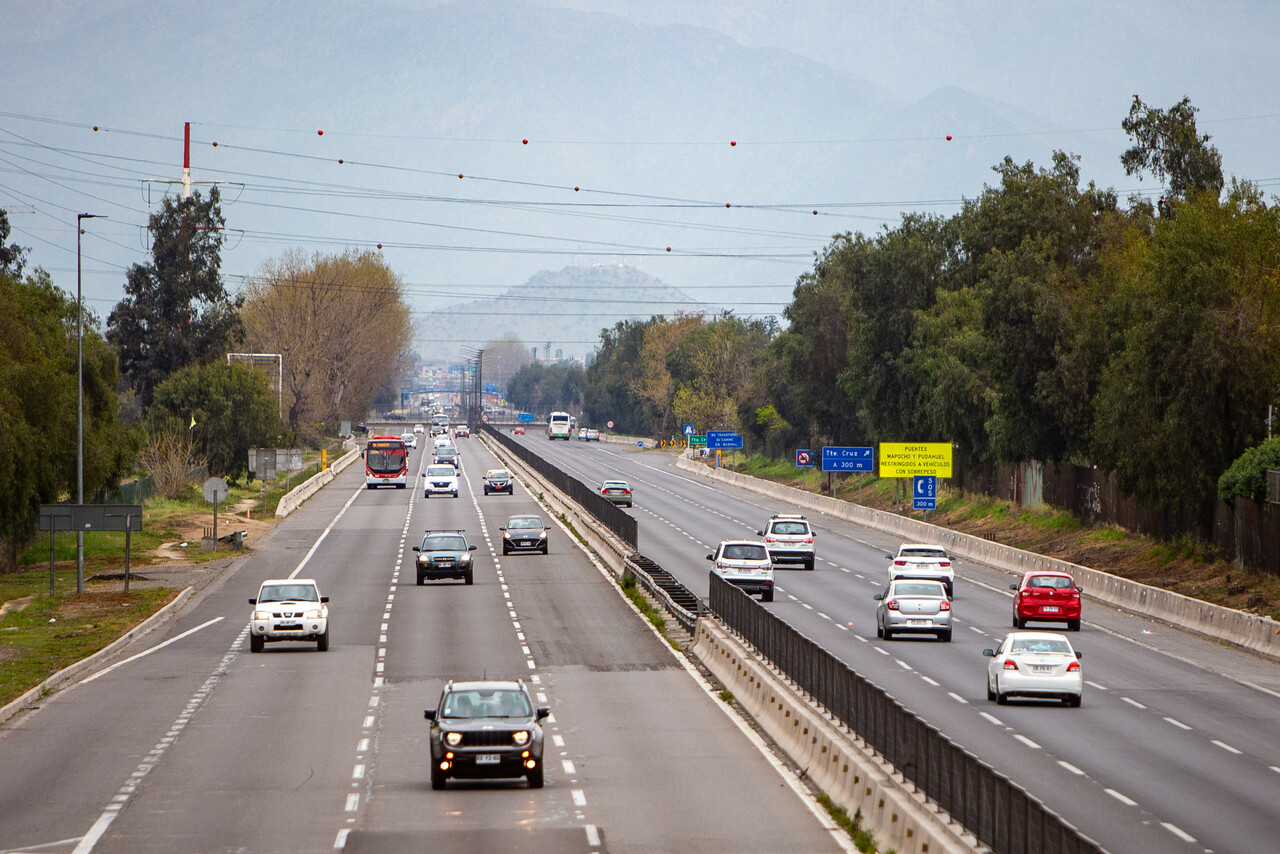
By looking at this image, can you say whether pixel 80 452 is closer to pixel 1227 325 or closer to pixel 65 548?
pixel 65 548

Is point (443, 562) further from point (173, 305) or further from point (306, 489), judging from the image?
point (173, 305)

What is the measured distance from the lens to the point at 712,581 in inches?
1380

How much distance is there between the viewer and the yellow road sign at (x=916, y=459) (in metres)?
75.9

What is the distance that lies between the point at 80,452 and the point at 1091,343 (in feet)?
127

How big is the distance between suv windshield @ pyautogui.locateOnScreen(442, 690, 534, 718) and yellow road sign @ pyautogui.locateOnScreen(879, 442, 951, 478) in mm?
58395

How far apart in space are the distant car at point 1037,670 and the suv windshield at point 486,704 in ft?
35.5

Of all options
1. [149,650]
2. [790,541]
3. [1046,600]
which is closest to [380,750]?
[149,650]

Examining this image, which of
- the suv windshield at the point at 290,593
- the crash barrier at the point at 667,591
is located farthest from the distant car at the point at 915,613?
the suv windshield at the point at 290,593

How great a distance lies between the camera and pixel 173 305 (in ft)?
356

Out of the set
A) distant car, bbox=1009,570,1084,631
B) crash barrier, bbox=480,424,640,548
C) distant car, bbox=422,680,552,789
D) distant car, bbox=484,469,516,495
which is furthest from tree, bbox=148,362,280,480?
distant car, bbox=422,680,552,789

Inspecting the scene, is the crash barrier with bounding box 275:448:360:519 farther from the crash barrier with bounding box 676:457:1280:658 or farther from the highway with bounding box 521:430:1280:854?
the highway with bounding box 521:430:1280:854

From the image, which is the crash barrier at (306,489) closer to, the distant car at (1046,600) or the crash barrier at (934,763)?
the distant car at (1046,600)

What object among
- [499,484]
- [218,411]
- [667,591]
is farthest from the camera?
[218,411]

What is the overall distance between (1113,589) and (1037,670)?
20332mm
